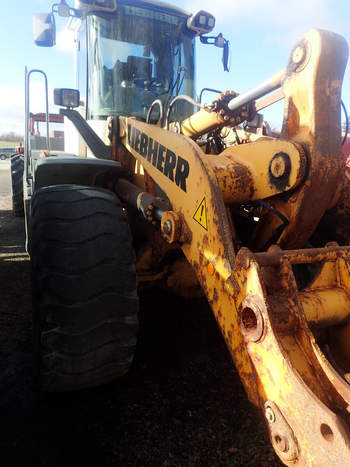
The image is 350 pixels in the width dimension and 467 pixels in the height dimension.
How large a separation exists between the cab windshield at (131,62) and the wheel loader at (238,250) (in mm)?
514

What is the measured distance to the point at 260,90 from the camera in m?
2.13

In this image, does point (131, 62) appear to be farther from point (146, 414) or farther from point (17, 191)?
point (17, 191)

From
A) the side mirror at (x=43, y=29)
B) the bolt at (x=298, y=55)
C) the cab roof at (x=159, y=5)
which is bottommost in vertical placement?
the bolt at (x=298, y=55)

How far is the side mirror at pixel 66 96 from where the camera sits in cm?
321

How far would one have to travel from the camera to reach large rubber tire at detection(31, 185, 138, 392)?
206cm

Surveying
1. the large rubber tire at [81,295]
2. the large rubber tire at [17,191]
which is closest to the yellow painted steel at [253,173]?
the large rubber tire at [81,295]

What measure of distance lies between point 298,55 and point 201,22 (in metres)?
2.27

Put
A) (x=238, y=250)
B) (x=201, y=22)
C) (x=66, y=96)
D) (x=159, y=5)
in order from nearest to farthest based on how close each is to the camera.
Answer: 1. (x=238, y=250)
2. (x=66, y=96)
3. (x=159, y=5)
4. (x=201, y=22)

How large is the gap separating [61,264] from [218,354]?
59.0 inches

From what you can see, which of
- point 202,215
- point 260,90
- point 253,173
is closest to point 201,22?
point 260,90

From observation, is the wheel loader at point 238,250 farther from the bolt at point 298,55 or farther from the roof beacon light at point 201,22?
the roof beacon light at point 201,22

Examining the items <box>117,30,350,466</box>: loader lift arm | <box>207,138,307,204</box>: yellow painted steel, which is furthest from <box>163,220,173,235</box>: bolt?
<box>207,138,307,204</box>: yellow painted steel

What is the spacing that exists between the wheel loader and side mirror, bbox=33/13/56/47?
118 cm

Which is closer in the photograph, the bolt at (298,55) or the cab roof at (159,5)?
the bolt at (298,55)
